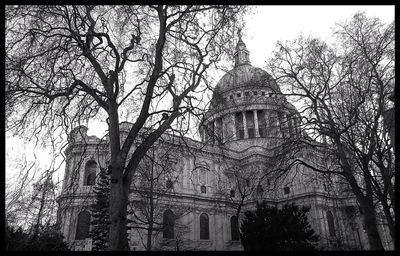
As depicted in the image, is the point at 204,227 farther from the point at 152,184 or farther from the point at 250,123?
the point at 250,123

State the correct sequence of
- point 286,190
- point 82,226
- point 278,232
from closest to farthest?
point 278,232, point 82,226, point 286,190

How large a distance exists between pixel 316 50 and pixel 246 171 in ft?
96.3

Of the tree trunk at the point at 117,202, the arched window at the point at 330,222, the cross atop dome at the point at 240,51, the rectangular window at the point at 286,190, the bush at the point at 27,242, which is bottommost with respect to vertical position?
the bush at the point at 27,242

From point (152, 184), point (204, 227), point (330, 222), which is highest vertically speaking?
point (152, 184)

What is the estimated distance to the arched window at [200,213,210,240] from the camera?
40472 mm

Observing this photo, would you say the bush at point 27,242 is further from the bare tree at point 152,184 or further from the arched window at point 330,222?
the arched window at point 330,222

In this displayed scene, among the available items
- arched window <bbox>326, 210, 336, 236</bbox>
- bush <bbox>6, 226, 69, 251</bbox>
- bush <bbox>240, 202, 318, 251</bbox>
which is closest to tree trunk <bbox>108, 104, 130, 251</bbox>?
bush <bbox>6, 226, 69, 251</bbox>

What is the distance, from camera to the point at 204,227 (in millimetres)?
41094

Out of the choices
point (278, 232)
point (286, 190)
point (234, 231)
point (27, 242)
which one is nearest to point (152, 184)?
point (27, 242)

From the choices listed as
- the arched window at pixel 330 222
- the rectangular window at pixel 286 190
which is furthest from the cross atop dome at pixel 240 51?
the arched window at pixel 330 222

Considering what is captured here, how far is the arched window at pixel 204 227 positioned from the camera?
40.5 m

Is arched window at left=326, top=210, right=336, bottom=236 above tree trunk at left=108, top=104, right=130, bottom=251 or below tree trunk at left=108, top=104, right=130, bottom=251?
above

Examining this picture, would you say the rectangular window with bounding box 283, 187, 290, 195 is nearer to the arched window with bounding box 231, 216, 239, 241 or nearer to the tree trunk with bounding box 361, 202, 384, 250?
the arched window with bounding box 231, 216, 239, 241
